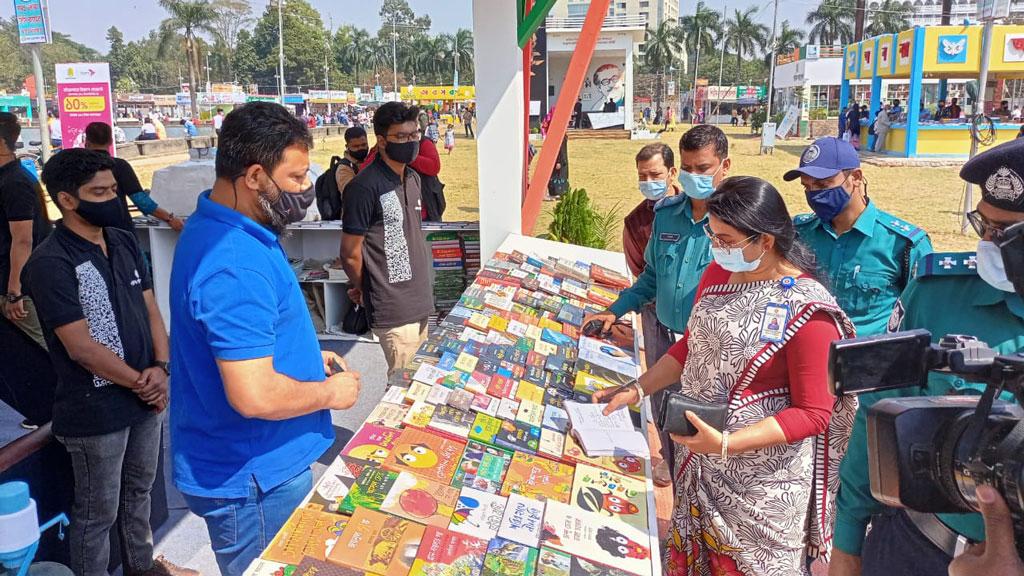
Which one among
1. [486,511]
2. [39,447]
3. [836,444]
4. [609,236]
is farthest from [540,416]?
[609,236]

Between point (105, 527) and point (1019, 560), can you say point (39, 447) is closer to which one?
point (105, 527)

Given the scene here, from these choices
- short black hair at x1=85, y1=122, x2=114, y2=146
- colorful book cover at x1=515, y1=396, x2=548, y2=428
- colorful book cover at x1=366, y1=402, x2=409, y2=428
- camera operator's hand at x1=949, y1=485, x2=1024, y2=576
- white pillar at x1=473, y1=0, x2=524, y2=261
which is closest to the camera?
camera operator's hand at x1=949, y1=485, x2=1024, y2=576

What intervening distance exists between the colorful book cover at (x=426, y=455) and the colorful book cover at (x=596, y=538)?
27cm

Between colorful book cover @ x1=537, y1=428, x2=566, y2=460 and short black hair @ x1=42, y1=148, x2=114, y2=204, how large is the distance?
5.55 ft

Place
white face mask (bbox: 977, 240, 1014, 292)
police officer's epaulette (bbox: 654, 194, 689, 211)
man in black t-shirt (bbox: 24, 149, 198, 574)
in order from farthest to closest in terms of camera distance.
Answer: police officer's epaulette (bbox: 654, 194, 689, 211) < man in black t-shirt (bbox: 24, 149, 198, 574) < white face mask (bbox: 977, 240, 1014, 292)

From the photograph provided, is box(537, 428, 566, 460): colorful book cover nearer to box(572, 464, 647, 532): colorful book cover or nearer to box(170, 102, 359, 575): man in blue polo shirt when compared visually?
box(572, 464, 647, 532): colorful book cover

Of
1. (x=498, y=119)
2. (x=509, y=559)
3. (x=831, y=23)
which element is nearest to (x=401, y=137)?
(x=498, y=119)

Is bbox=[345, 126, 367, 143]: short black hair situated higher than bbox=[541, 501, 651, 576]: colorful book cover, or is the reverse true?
bbox=[345, 126, 367, 143]: short black hair

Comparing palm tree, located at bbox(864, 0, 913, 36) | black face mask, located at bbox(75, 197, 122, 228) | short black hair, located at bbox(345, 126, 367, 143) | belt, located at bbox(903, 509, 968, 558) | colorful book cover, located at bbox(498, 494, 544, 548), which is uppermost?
palm tree, located at bbox(864, 0, 913, 36)

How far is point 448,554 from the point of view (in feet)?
4.78

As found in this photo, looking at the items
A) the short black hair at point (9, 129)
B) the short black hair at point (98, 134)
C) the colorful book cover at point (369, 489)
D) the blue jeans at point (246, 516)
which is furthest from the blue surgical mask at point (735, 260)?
the short black hair at point (98, 134)

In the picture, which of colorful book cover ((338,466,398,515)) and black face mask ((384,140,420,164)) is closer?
colorful book cover ((338,466,398,515))

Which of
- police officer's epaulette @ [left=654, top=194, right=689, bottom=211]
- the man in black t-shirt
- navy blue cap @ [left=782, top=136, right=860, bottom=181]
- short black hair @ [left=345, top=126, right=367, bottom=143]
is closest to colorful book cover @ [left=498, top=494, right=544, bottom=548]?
the man in black t-shirt

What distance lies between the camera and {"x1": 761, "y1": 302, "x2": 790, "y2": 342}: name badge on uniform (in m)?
1.78
